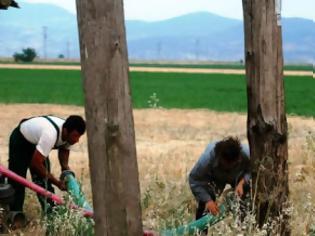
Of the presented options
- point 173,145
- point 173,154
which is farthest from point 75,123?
point 173,145

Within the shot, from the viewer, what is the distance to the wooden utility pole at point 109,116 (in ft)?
12.9

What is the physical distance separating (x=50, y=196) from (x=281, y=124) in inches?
82.3

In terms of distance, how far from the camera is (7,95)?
124 ft

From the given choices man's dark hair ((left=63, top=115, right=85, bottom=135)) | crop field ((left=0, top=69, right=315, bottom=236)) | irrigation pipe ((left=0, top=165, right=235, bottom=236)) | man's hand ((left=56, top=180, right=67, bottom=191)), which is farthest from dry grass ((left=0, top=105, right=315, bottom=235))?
man's dark hair ((left=63, top=115, right=85, bottom=135))

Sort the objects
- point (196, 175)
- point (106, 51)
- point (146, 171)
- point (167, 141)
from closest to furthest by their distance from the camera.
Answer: point (106, 51), point (196, 175), point (146, 171), point (167, 141)

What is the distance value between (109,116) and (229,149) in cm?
238

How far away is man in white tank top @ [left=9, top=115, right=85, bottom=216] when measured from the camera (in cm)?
717

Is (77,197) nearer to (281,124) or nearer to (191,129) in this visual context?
(281,124)

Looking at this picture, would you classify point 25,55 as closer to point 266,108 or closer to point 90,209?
point 90,209

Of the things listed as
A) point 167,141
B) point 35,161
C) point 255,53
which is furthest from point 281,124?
point 167,141

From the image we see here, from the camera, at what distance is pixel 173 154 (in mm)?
14727

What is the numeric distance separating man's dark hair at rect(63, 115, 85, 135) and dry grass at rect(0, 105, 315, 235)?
841mm

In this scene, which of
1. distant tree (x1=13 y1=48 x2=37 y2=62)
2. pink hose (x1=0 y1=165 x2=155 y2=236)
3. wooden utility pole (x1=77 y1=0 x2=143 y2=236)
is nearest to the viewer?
wooden utility pole (x1=77 y1=0 x2=143 y2=236)

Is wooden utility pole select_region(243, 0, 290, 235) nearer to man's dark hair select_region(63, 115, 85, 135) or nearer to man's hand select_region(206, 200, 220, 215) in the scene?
man's hand select_region(206, 200, 220, 215)
